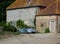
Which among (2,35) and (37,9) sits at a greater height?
(37,9)

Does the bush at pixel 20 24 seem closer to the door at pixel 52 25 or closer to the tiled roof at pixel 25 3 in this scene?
the tiled roof at pixel 25 3

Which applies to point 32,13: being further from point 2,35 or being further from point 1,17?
point 2,35

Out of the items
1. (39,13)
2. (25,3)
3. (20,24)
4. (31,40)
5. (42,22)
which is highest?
(25,3)

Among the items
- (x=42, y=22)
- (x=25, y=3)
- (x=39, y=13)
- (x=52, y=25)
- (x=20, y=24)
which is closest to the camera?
(x=52, y=25)

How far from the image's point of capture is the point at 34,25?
178ft

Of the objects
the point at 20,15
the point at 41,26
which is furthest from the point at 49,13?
the point at 20,15

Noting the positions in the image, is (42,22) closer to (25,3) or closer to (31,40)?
(25,3)

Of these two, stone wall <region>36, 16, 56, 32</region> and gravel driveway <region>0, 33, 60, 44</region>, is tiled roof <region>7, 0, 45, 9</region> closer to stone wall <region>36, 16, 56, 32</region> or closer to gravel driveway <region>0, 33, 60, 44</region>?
stone wall <region>36, 16, 56, 32</region>

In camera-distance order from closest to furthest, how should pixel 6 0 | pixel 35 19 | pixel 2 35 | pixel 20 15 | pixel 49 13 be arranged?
pixel 2 35
pixel 49 13
pixel 35 19
pixel 20 15
pixel 6 0

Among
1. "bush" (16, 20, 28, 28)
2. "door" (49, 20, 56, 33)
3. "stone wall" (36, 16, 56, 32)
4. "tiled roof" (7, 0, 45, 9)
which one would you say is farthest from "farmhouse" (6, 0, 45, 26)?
"door" (49, 20, 56, 33)

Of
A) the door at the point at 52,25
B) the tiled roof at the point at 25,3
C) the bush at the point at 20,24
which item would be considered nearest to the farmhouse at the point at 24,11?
the tiled roof at the point at 25,3

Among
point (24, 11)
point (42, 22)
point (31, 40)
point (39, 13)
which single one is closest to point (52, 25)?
point (42, 22)

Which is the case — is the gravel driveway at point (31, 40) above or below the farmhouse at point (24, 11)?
below

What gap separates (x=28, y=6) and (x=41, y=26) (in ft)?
19.2
